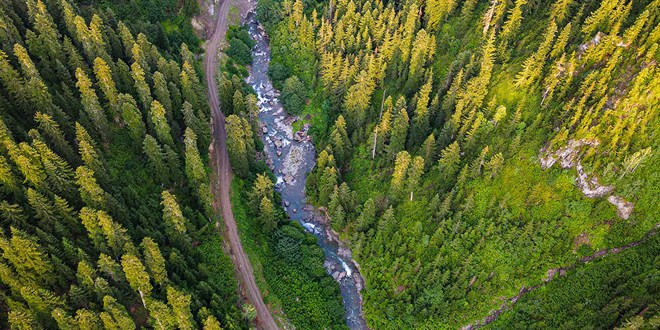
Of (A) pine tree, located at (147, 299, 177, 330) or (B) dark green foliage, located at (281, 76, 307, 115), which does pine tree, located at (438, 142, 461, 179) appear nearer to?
(B) dark green foliage, located at (281, 76, 307, 115)

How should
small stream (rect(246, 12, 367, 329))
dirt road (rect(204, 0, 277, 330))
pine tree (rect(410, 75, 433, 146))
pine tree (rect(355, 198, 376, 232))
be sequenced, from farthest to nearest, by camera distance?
pine tree (rect(410, 75, 433, 146))
small stream (rect(246, 12, 367, 329))
pine tree (rect(355, 198, 376, 232))
dirt road (rect(204, 0, 277, 330))

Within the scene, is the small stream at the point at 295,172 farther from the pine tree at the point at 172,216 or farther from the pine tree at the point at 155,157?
the pine tree at the point at 172,216

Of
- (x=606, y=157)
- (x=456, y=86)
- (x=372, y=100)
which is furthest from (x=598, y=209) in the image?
(x=372, y=100)

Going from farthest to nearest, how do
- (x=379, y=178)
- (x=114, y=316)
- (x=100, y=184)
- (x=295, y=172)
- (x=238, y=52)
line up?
(x=238, y=52), (x=295, y=172), (x=379, y=178), (x=100, y=184), (x=114, y=316)

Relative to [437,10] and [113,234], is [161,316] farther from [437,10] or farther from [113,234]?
[437,10]

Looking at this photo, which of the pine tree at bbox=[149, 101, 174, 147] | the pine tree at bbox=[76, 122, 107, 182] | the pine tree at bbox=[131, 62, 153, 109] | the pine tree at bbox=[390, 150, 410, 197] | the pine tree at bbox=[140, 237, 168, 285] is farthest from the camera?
the pine tree at bbox=[131, 62, 153, 109]

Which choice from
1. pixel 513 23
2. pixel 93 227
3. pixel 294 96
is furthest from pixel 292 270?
pixel 513 23

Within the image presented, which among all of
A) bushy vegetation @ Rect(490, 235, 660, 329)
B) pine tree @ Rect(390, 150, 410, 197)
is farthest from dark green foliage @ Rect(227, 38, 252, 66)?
bushy vegetation @ Rect(490, 235, 660, 329)
